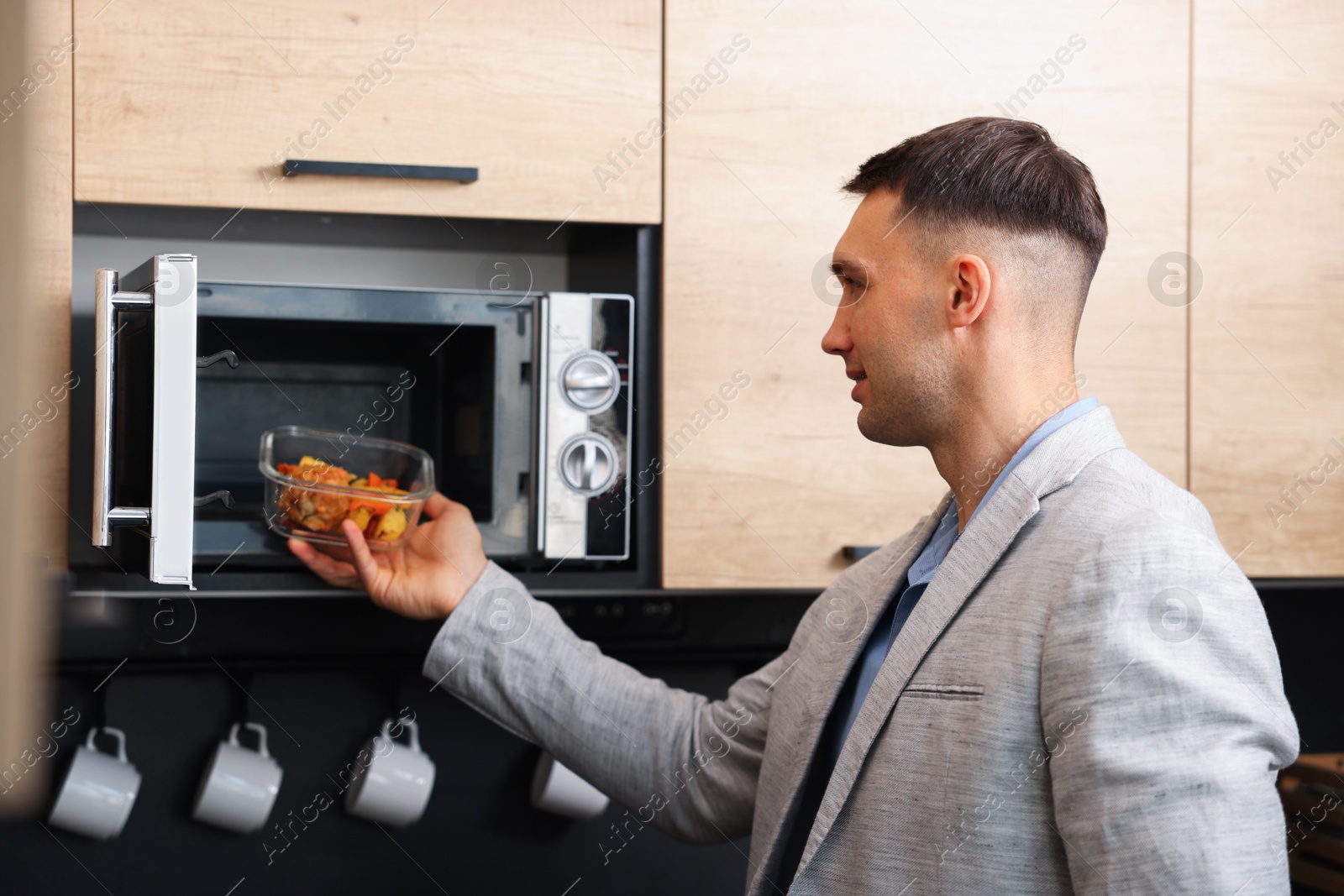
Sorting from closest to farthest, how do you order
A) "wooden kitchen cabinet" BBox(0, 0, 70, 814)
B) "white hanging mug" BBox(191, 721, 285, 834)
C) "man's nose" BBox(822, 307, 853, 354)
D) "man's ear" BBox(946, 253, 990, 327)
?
"wooden kitchen cabinet" BBox(0, 0, 70, 814) → "man's ear" BBox(946, 253, 990, 327) → "man's nose" BBox(822, 307, 853, 354) → "white hanging mug" BBox(191, 721, 285, 834)

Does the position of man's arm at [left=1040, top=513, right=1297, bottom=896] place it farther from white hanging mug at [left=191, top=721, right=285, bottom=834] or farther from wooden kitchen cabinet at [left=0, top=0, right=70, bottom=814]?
white hanging mug at [left=191, top=721, right=285, bottom=834]

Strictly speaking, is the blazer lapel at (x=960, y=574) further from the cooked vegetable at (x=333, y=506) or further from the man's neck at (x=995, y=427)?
the cooked vegetable at (x=333, y=506)

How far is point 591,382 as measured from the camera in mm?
1190

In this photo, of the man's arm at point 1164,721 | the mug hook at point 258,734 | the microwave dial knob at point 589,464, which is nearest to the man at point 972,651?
the man's arm at point 1164,721

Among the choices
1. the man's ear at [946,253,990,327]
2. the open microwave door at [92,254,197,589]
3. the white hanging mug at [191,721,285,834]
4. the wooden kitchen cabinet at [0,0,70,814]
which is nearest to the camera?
the wooden kitchen cabinet at [0,0,70,814]

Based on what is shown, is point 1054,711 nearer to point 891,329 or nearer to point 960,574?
point 960,574

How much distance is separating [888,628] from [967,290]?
1.01 feet

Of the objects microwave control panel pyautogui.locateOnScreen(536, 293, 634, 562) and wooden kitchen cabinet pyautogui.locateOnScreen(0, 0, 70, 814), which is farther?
microwave control panel pyautogui.locateOnScreen(536, 293, 634, 562)

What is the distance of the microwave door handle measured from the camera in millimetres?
838

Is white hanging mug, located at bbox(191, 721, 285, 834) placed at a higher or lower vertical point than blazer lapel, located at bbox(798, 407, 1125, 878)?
lower

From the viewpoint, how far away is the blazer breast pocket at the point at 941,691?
32.2 inches

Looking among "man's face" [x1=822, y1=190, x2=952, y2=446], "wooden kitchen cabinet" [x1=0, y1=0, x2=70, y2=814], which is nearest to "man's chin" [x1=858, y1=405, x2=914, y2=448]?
"man's face" [x1=822, y1=190, x2=952, y2=446]

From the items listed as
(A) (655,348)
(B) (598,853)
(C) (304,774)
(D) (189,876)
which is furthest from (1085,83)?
(D) (189,876)

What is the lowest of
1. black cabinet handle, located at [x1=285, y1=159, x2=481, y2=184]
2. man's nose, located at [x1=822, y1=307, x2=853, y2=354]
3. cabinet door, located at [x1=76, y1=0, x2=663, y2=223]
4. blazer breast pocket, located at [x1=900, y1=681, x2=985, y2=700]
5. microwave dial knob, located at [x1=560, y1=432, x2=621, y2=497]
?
blazer breast pocket, located at [x1=900, y1=681, x2=985, y2=700]
